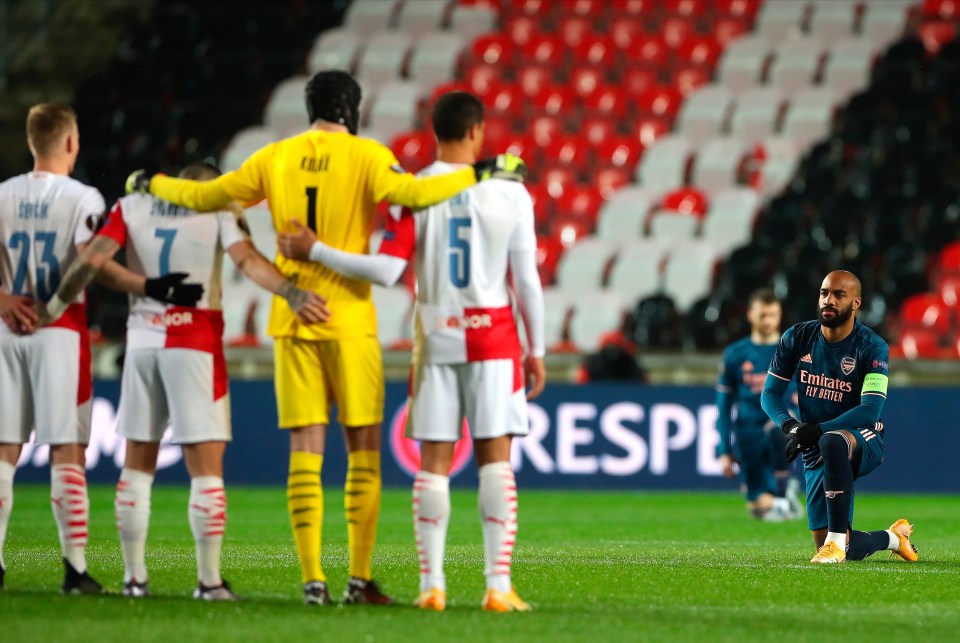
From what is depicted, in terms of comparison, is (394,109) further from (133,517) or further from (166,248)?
(133,517)

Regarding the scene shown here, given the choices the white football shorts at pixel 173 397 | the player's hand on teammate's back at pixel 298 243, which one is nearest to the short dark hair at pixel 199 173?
the player's hand on teammate's back at pixel 298 243

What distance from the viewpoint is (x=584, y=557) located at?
8539 millimetres

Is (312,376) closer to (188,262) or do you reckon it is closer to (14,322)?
(188,262)

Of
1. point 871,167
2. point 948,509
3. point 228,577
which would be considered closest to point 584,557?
point 228,577

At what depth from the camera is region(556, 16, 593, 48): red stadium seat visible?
22.6 meters

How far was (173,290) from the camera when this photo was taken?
20.9 ft

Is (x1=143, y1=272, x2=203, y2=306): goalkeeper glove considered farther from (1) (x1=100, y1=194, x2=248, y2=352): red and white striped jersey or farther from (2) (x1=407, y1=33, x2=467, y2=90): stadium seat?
(2) (x1=407, y1=33, x2=467, y2=90): stadium seat

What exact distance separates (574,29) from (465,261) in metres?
17.1

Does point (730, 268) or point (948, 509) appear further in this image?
point (730, 268)

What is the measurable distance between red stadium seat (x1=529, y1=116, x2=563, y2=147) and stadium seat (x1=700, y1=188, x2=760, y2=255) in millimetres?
3063

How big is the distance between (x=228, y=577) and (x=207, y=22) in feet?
55.7

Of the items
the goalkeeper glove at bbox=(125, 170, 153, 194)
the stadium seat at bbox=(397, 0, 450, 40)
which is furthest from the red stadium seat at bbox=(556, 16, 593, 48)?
the goalkeeper glove at bbox=(125, 170, 153, 194)

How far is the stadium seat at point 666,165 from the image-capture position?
65.9 feet

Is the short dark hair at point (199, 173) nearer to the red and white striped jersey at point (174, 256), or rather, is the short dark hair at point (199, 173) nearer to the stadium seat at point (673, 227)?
the red and white striped jersey at point (174, 256)
